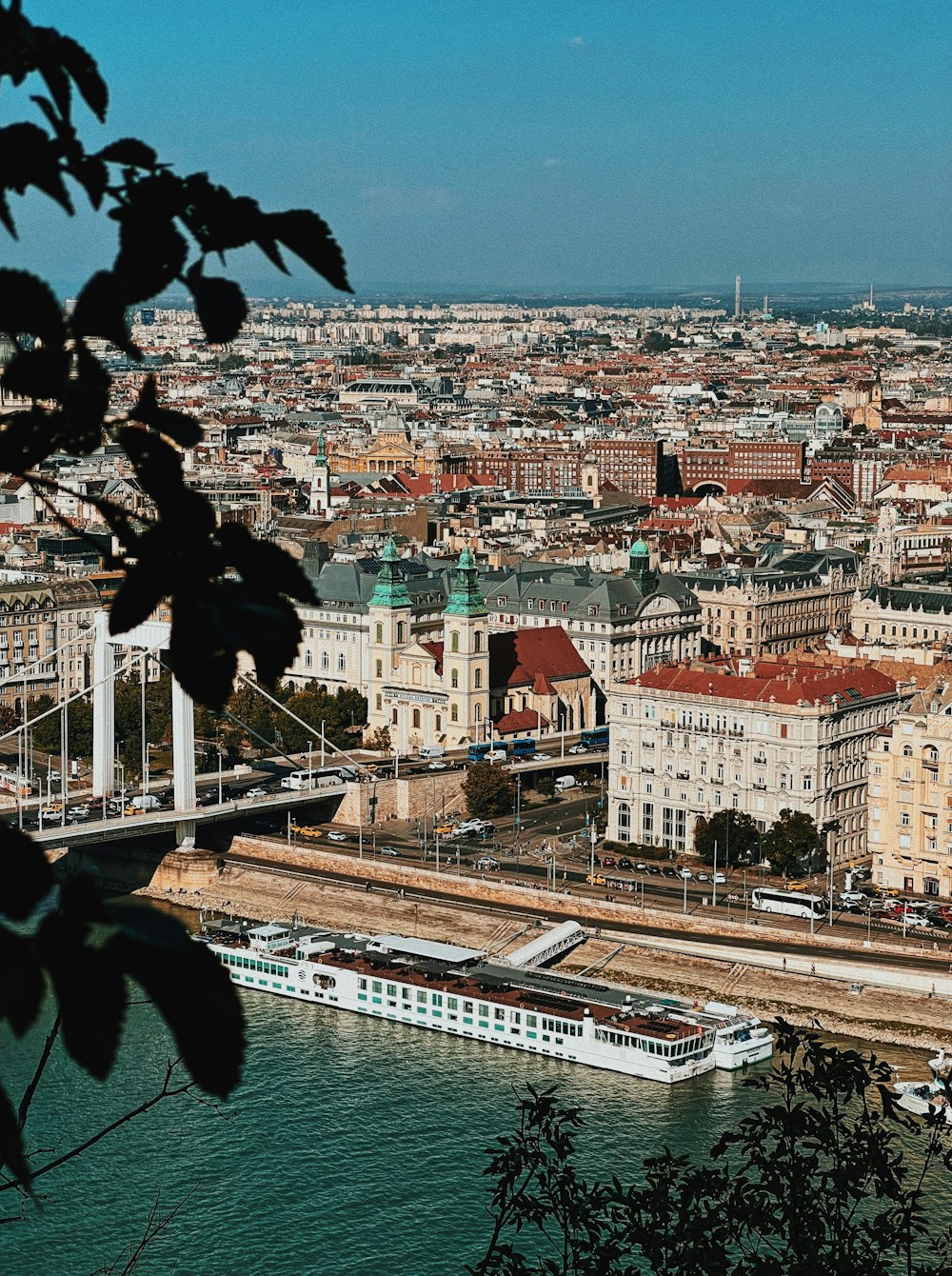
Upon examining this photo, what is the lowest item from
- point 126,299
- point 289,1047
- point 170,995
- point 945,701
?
point 289,1047

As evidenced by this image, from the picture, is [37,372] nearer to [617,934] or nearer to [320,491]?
[617,934]

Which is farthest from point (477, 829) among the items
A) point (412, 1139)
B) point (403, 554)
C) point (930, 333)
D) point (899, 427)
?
point (930, 333)

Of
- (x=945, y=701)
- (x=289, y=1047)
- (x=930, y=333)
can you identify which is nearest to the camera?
(x=289, y=1047)

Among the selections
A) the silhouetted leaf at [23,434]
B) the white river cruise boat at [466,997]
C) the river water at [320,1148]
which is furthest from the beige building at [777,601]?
the silhouetted leaf at [23,434]

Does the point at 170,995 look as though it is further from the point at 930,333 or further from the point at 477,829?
the point at 930,333

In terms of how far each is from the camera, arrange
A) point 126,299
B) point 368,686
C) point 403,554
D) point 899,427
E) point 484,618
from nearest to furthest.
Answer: point 126,299 → point 484,618 → point 368,686 → point 403,554 → point 899,427

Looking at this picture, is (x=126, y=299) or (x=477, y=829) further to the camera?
(x=477, y=829)
